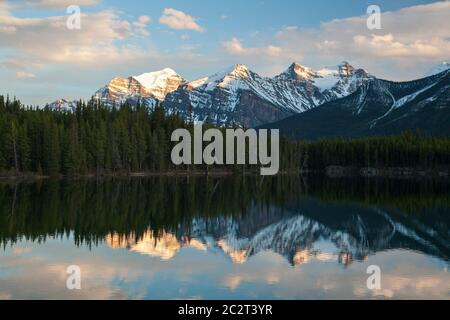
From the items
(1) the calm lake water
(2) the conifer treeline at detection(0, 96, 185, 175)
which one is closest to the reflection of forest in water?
(1) the calm lake water

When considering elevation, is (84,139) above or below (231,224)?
above

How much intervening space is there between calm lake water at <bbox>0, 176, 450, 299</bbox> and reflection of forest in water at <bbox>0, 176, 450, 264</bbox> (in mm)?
119

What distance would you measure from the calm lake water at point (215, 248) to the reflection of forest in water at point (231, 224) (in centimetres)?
12

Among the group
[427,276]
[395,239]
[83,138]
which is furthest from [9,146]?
[427,276]

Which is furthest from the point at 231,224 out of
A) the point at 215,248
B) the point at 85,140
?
the point at 85,140

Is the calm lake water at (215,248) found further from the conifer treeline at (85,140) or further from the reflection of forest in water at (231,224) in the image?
the conifer treeline at (85,140)

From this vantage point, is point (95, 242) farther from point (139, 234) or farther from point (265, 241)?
point (265, 241)

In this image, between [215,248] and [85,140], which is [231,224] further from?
[85,140]

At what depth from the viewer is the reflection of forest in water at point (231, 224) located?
46.6m

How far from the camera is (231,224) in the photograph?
204 ft

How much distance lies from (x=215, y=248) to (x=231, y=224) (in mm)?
16103

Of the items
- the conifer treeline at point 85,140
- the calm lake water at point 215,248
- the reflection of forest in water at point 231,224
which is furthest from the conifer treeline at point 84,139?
the calm lake water at point 215,248

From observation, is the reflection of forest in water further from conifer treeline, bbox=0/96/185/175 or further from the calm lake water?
conifer treeline, bbox=0/96/185/175
